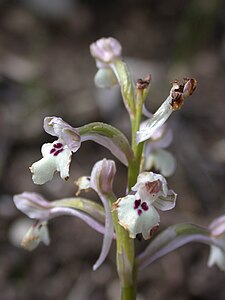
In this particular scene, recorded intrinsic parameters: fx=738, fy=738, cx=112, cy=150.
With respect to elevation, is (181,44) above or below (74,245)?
above

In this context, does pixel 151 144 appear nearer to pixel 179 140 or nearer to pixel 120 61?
pixel 120 61

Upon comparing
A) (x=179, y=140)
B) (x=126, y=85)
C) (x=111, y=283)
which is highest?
(x=126, y=85)

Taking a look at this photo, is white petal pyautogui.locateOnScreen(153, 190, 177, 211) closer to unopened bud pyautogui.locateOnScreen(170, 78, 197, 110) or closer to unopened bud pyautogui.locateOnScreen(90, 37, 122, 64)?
unopened bud pyautogui.locateOnScreen(170, 78, 197, 110)

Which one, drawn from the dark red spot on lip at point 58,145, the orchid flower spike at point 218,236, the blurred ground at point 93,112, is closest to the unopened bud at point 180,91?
the dark red spot on lip at point 58,145

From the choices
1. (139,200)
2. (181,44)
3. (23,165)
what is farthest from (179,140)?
(139,200)

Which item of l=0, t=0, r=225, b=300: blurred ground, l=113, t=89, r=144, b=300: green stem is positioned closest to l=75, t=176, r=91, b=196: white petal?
l=113, t=89, r=144, b=300: green stem

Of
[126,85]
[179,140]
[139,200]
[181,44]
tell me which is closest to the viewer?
[139,200]
